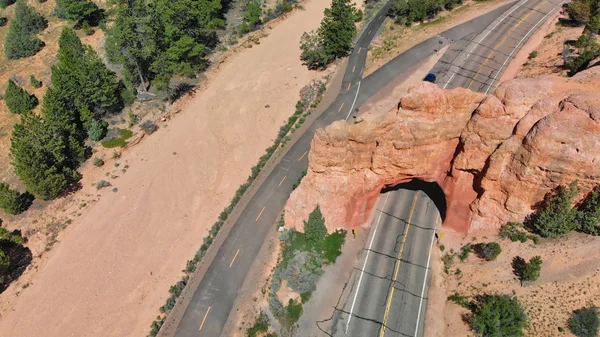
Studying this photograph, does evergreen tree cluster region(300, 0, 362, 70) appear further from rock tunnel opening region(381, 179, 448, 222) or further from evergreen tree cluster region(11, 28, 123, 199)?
evergreen tree cluster region(11, 28, 123, 199)

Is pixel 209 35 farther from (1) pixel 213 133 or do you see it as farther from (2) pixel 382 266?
(2) pixel 382 266

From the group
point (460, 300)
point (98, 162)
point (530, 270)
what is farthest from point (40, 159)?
point (530, 270)

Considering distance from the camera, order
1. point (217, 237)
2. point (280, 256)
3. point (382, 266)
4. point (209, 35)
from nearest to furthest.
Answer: point (382, 266) < point (280, 256) < point (217, 237) < point (209, 35)

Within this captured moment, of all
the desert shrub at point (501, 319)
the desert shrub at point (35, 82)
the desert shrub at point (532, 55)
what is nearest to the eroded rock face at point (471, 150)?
the desert shrub at point (501, 319)

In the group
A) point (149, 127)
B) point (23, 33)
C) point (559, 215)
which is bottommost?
point (149, 127)

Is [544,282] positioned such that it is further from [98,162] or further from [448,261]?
[98,162]

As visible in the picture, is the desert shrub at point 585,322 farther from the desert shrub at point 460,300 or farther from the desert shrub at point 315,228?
the desert shrub at point 315,228

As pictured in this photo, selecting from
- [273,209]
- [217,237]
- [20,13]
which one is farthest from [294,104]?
[20,13]
